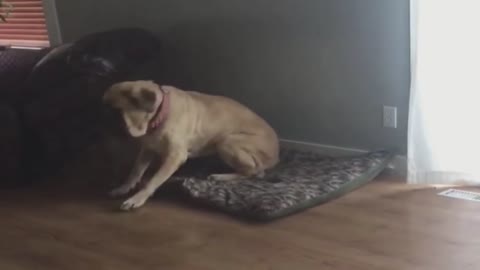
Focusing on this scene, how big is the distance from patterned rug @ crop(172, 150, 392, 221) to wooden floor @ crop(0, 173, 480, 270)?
52 mm

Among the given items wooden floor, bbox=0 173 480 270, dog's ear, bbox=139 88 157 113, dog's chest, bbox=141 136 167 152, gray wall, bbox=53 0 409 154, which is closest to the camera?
wooden floor, bbox=0 173 480 270

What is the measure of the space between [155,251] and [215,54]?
1710 millimetres

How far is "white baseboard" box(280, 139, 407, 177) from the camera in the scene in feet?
11.4

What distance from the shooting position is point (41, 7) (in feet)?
17.1

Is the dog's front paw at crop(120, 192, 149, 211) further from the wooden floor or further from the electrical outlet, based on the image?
the electrical outlet

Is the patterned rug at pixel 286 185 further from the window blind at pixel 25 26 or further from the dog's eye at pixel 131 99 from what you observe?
the window blind at pixel 25 26

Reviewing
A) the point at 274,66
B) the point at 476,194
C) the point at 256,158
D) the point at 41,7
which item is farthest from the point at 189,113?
the point at 41,7

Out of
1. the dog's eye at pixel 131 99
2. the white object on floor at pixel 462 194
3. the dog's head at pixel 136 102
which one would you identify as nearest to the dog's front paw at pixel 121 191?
the dog's head at pixel 136 102

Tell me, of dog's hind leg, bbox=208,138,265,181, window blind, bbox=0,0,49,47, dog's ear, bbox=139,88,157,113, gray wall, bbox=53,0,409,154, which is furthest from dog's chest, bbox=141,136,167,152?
window blind, bbox=0,0,49,47

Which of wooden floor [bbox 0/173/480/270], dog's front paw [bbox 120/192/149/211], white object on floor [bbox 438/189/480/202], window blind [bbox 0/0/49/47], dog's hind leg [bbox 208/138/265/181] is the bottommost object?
white object on floor [bbox 438/189/480/202]

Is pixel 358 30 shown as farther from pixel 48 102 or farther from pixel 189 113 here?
pixel 48 102

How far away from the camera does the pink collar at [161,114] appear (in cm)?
326

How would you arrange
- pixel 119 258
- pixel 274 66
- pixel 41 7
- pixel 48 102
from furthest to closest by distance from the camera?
pixel 41 7
pixel 274 66
pixel 48 102
pixel 119 258

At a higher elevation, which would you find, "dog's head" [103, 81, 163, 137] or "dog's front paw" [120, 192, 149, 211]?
"dog's head" [103, 81, 163, 137]
